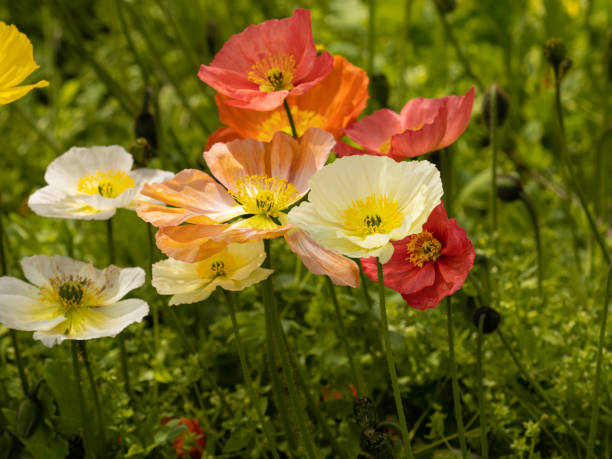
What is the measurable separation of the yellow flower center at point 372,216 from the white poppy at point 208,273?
124 millimetres

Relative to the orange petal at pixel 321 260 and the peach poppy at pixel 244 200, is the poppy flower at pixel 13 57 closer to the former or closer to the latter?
the peach poppy at pixel 244 200

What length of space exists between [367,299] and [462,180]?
833mm

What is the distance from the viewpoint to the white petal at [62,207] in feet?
3.68

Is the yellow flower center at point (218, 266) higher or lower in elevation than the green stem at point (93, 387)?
higher

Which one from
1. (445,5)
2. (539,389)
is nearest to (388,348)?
(539,389)

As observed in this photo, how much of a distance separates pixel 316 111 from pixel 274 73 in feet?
0.47

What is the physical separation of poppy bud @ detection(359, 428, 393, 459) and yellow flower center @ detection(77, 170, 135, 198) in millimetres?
→ 517

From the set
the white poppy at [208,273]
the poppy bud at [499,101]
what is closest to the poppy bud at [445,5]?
the poppy bud at [499,101]

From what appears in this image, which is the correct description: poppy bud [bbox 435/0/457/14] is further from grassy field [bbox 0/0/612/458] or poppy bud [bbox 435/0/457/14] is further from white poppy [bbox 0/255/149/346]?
white poppy [bbox 0/255/149/346]

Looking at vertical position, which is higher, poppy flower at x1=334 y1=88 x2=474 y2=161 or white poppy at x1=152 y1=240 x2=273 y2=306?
poppy flower at x1=334 y1=88 x2=474 y2=161

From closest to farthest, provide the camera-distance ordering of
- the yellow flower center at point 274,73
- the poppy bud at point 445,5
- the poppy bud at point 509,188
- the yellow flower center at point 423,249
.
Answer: the yellow flower center at point 423,249
the yellow flower center at point 274,73
the poppy bud at point 509,188
the poppy bud at point 445,5

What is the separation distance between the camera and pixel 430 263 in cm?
96

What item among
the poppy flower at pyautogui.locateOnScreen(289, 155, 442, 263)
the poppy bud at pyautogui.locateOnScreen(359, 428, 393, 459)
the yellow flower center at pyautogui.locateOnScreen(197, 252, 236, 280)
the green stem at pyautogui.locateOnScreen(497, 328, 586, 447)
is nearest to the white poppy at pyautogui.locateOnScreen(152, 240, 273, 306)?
the yellow flower center at pyautogui.locateOnScreen(197, 252, 236, 280)

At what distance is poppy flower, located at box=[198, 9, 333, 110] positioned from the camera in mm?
1049
